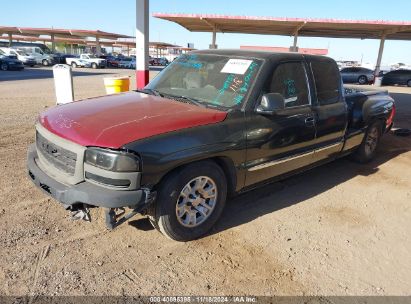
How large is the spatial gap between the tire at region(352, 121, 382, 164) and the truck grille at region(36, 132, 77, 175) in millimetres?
4837

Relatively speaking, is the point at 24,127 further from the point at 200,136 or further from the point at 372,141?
the point at 372,141

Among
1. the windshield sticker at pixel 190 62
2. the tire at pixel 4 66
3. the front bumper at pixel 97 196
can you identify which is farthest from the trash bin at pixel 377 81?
the tire at pixel 4 66

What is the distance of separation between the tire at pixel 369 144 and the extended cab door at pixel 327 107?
3.56 ft

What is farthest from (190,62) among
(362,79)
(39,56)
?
(39,56)

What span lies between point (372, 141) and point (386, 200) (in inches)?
71.1

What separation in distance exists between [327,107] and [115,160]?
3.08m

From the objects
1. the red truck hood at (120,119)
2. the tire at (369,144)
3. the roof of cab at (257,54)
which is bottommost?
the tire at (369,144)

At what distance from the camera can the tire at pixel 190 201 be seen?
321 cm

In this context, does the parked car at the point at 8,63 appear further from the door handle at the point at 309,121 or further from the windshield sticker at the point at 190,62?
the door handle at the point at 309,121

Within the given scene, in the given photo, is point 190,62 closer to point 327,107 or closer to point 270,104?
point 270,104

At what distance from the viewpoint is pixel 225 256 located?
132 inches

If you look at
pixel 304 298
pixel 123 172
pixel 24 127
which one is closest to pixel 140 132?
pixel 123 172

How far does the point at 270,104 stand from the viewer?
3701 millimetres

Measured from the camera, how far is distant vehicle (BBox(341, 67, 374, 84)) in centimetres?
2968
